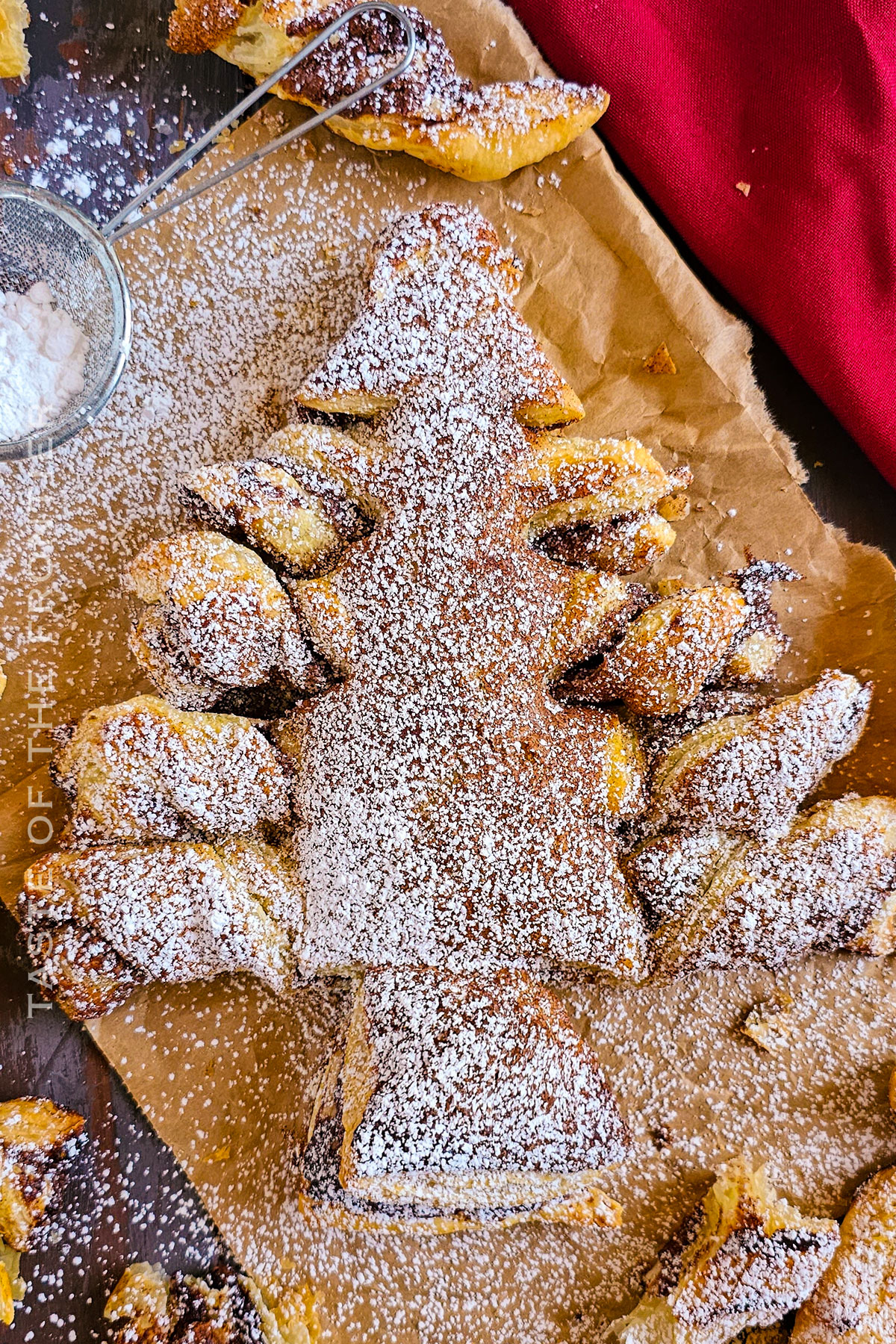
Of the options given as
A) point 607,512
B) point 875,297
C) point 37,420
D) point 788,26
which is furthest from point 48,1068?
point 788,26

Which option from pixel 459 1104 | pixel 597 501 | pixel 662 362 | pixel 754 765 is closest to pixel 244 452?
pixel 597 501

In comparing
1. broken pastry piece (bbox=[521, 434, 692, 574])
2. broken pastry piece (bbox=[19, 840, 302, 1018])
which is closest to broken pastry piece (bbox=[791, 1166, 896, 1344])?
broken pastry piece (bbox=[19, 840, 302, 1018])

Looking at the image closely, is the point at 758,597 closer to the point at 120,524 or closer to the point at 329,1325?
the point at 120,524

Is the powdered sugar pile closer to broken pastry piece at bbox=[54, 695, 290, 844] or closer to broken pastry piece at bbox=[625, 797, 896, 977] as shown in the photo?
broken pastry piece at bbox=[54, 695, 290, 844]

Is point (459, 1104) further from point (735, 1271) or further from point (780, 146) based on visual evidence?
point (780, 146)

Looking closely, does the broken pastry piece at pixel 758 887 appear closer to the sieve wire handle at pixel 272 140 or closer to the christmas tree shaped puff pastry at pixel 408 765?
the christmas tree shaped puff pastry at pixel 408 765

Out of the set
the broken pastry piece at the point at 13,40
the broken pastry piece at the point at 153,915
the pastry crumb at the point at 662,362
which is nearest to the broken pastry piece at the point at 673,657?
the pastry crumb at the point at 662,362
